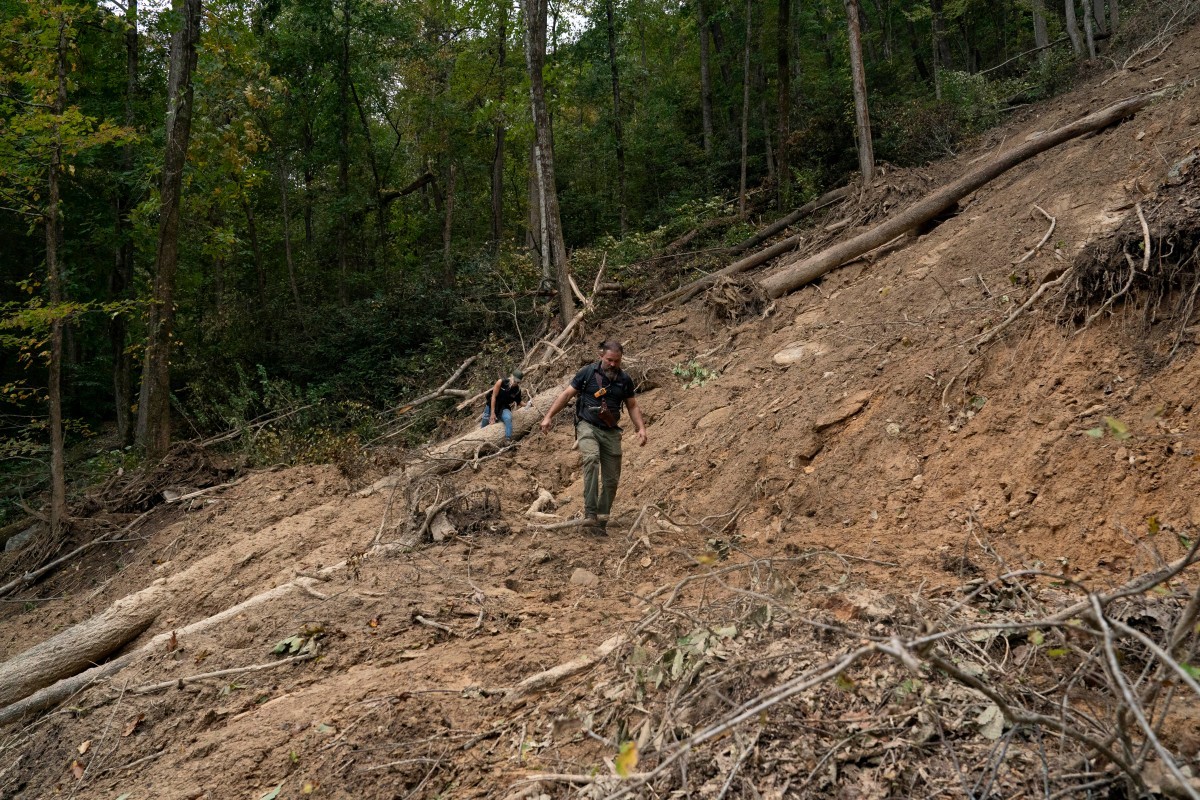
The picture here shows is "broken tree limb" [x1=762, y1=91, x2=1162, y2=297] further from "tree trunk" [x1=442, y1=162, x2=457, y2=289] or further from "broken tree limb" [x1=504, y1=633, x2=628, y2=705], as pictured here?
"tree trunk" [x1=442, y1=162, x2=457, y2=289]

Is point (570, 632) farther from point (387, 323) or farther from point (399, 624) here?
point (387, 323)

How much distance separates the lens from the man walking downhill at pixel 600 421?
7.12m

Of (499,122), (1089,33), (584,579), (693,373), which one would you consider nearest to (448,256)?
(499,122)

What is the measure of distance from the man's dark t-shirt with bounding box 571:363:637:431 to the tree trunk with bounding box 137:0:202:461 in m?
8.26

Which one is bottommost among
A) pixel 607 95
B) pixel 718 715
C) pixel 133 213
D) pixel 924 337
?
pixel 718 715

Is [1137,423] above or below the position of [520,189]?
below

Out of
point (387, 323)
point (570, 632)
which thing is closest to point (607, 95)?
point (387, 323)

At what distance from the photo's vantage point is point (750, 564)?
4.28 m

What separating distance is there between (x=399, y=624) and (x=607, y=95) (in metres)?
20.7

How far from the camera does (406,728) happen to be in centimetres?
411

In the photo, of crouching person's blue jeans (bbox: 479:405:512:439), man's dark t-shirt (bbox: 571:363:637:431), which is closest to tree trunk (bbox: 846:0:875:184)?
crouching person's blue jeans (bbox: 479:405:512:439)

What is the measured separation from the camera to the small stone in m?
6.14

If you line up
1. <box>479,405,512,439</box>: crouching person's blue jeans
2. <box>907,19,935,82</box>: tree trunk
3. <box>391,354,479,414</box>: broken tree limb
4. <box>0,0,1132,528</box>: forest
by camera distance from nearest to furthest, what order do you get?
<box>479,405,512,439</box>: crouching person's blue jeans → <box>0,0,1132,528</box>: forest → <box>391,354,479,414</box>: broken tree limb → <box>907,19,935,82</box>: tree trunk

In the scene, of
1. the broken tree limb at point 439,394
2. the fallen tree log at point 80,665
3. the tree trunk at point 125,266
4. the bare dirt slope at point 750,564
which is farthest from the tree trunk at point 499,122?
the fallen tree log at point 80,665
